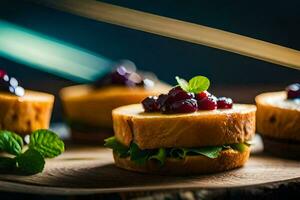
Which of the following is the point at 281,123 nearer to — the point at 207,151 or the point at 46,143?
the point at 207,151

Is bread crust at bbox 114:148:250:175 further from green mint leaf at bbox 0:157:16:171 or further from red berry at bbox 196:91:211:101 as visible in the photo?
green mint leaf at bbox 0:157:16:171

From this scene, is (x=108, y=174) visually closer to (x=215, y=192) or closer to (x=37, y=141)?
(x=37, y=141)

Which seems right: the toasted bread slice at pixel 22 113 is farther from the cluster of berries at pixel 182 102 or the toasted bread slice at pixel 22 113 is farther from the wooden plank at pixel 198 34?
the cluster of berries at pixel 182 102

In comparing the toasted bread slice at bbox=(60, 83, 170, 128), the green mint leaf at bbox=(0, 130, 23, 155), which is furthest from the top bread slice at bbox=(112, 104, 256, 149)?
the toasted bread slice at bbox=(60, 83, 170, 128)

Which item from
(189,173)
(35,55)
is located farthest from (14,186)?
(35,55)

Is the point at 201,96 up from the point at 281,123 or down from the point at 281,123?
up

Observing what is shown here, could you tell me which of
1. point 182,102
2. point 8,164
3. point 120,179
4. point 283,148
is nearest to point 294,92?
point 283,148
